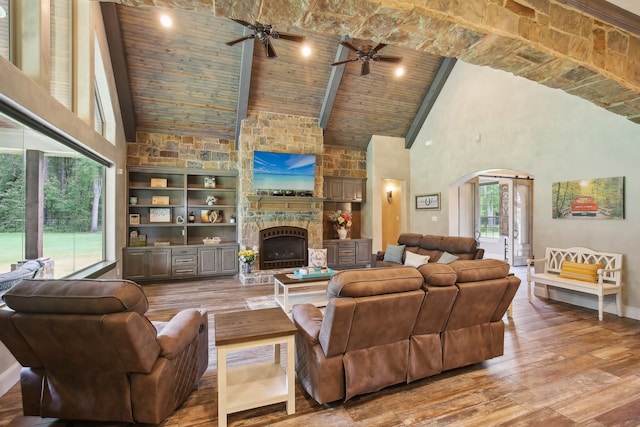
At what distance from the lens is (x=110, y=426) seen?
1.98 m

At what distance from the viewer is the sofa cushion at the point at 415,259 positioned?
5.15m

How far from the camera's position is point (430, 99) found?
24.0 ft

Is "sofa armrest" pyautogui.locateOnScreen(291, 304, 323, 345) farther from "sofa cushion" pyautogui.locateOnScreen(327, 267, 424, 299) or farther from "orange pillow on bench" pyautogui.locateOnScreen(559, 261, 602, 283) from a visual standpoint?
"orange pillow on bench" pyautogui.locateOnScreen(559, 261, 602, 283)

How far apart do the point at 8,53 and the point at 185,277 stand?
4.60 metres

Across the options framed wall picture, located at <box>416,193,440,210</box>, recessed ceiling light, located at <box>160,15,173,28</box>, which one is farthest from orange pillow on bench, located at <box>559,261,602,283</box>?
recessed ceiling light, located at <box>160,15,173,28</box>

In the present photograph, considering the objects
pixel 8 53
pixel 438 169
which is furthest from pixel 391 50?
pixel 8 53

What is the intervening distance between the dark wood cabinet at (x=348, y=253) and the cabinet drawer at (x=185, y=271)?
2.93 metres

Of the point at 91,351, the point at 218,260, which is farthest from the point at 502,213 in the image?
the point at 91,351

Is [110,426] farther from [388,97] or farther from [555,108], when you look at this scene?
[388,97]

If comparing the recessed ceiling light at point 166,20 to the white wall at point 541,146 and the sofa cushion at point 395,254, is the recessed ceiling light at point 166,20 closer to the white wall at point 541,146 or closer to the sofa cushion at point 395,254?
the sofa cushion at point 395,254

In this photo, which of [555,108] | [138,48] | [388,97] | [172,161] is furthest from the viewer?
[388,97]

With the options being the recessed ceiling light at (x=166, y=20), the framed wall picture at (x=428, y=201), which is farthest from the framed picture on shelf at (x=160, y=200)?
the framed wall picture at (x=428, y=201)

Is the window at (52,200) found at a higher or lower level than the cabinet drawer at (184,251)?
higher

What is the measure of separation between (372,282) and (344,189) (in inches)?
236
